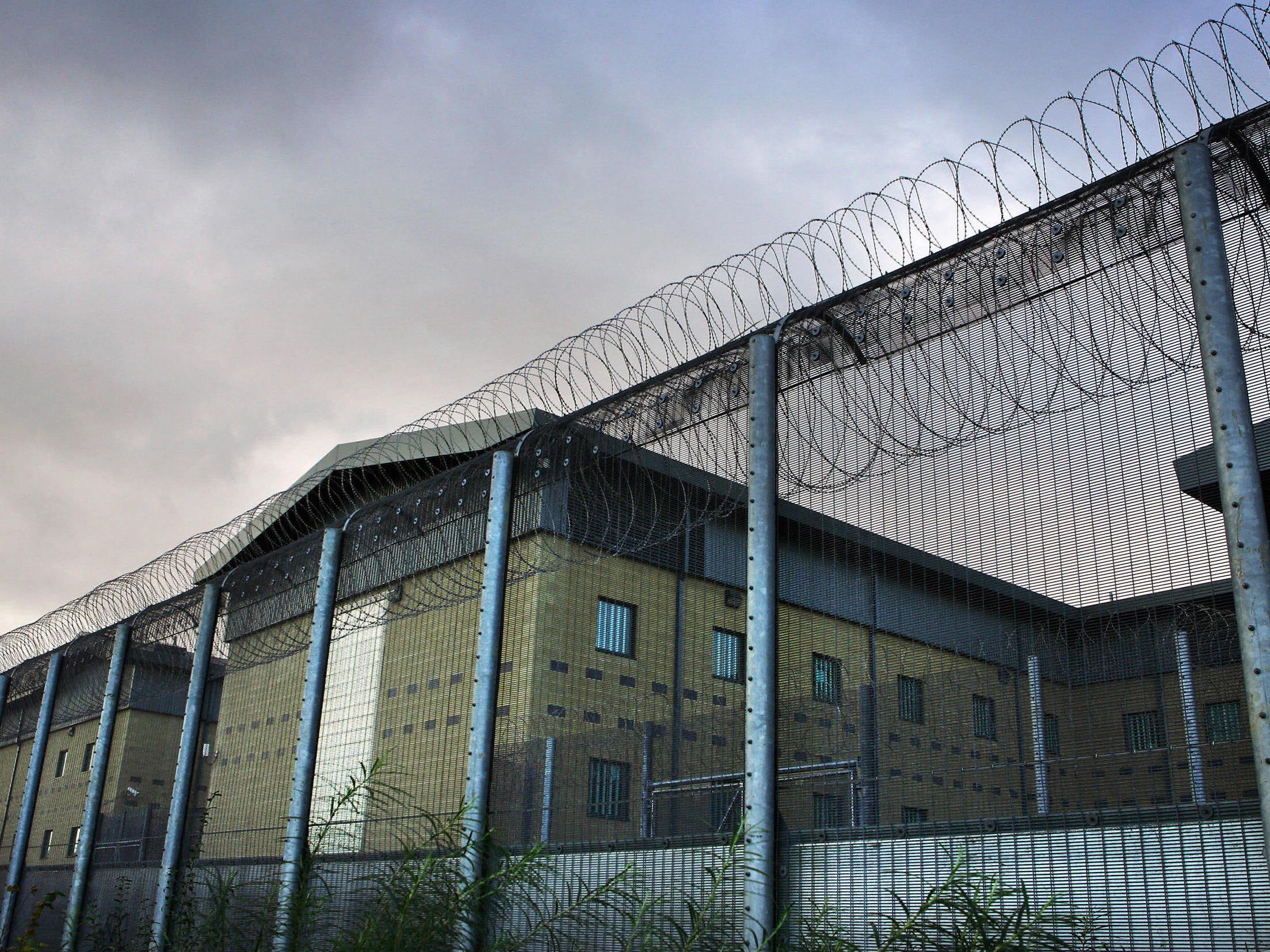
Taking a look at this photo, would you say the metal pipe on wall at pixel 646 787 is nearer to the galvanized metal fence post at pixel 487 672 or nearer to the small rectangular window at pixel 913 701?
the galvanized metal fence post at pixel 487 672

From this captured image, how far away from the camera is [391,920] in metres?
6.70

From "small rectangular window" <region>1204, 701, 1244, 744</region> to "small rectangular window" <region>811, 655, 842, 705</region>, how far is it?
2092 millimetres

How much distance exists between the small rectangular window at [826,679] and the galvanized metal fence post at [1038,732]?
1.22 m

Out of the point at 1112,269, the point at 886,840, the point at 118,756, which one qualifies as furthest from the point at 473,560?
the point at 118,756

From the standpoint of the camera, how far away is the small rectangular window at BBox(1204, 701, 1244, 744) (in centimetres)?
534

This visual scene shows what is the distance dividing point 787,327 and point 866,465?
1255 millimetres

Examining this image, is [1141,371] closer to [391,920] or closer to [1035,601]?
[1035,601]

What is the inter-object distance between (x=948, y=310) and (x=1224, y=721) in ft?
10.4

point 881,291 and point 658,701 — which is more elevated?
point 881,291

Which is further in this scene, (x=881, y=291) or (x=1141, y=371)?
(x=881, y=291)

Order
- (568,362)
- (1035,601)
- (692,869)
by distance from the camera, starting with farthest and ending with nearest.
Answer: (568,362) → (692,869) → (1035,601)

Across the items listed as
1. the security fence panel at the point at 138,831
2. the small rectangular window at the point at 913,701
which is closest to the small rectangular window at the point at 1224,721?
the small rectangular window at the point at 913,701

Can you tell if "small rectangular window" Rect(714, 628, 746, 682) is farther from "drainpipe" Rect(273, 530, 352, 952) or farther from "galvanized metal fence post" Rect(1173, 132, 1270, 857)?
"galvanized metal fence post" Rect(1173, 132, 1270, 857)

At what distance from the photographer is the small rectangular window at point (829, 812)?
6.68 m
